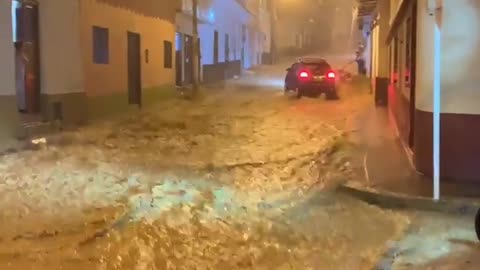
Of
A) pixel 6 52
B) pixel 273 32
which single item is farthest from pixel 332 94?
pixel 273 32

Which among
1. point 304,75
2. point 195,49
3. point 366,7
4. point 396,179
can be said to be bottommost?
point 396,179

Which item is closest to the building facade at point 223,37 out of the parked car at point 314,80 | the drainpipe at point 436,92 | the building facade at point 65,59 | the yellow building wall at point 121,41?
the yellow building wall at point 121,41

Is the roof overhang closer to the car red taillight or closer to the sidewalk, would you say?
the car red taillight

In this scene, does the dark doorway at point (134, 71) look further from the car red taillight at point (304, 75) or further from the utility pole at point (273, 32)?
the utility pole at point (273, 32)

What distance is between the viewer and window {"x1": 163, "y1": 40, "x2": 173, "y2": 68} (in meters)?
26.8

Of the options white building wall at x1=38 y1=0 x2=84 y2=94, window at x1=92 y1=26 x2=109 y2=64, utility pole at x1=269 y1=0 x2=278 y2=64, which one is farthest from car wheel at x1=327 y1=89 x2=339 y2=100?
utility pole at x1=269 y1=0 x2=278 y2=64

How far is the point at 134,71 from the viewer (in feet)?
76.7

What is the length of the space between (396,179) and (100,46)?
1185 centimetres

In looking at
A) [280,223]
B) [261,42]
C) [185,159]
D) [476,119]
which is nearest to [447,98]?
[476,119]

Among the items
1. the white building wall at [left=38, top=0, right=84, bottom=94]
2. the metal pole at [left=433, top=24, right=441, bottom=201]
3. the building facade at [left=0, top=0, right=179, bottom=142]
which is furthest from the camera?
the white building wall at [left=38, top=0, right=84, bottom=94]

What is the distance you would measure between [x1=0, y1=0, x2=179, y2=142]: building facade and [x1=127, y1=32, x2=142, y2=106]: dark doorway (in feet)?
0.10

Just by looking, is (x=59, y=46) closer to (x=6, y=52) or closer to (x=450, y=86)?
(x=6, y=52)

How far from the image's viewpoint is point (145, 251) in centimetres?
677

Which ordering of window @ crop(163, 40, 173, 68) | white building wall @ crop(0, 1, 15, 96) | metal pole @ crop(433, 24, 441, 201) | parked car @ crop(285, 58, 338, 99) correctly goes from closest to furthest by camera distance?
1. metal pole @ crop(433, 24, 441, 201)
2. white building wall @ crop(0, 1, 15, 96)
3. window @ crop(163, 40, 173, 68)
4. parked car @ crop(285, 58, 338, 99)
